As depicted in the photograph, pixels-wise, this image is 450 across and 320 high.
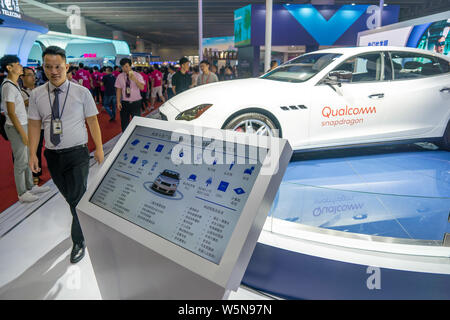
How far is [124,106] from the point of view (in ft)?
17.2

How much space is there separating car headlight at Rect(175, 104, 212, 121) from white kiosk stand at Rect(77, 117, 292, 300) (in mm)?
1926

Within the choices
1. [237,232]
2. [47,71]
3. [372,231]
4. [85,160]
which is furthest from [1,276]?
[372,231]

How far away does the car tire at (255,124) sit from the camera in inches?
130

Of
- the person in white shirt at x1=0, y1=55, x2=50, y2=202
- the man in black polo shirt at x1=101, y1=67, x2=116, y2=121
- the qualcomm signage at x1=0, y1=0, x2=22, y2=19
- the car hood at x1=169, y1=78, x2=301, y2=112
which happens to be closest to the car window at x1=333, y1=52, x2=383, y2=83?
the car hood at x1=169, y1=78, x2=301, y2=112

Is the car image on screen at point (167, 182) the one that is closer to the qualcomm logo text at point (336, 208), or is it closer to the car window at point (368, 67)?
the qualcomm logo text at point (336, 208)

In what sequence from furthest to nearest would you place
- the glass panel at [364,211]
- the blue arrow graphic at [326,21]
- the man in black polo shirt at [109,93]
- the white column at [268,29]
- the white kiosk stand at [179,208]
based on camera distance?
the blue arrow graphic at [326,21] < the man in black polo shirt at [109,93] < the white column at [268,29] < the glass panel at [364,211] < the white kiosk stand at [179,208]

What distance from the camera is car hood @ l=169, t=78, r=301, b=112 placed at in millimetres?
3299

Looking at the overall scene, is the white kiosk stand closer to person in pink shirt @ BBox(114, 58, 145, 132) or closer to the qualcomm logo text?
the qualcomm logo text

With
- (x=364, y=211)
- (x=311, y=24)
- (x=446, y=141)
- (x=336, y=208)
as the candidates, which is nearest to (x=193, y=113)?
(x=336, y=208)

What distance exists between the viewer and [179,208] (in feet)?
3.33

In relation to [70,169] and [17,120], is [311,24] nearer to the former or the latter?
[17,120]

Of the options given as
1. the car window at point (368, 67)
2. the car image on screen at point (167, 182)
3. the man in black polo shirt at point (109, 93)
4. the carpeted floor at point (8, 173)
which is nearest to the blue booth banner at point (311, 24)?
the man in black polo shirt at point (109, 93)

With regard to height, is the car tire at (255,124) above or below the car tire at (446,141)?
above

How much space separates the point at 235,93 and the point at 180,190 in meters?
2.46
